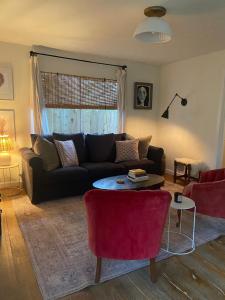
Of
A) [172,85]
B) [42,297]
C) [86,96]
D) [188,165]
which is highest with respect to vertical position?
[172,85]

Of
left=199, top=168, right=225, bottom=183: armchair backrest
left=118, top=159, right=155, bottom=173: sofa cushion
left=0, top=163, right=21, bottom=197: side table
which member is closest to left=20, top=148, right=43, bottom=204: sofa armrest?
left=0, top=163, right=21, bottom=197: side table

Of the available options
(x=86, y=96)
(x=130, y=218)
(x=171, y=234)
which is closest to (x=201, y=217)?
(x=171, y=234)

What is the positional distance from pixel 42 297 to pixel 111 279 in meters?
0.54

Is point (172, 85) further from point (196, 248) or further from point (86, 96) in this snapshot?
point (196, 248)

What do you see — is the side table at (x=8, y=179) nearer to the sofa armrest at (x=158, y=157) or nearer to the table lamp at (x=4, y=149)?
the table lamp at (x=4, y=149)

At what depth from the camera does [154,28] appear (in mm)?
2098

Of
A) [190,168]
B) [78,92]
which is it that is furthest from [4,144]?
[190,168]

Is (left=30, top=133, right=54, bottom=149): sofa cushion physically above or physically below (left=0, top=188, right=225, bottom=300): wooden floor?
above

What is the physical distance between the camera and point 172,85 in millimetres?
5023

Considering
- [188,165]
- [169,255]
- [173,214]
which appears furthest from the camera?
[188,165]

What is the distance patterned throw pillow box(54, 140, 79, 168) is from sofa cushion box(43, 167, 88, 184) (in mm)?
163

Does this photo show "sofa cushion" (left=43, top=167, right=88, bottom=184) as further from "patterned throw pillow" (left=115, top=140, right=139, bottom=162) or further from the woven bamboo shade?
the woven bamboo shade

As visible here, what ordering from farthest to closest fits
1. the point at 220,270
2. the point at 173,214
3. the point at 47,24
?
1. the point at 173,214
2. the point at 47,24
3. the point at 220,270

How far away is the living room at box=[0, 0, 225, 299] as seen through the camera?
1859mm
